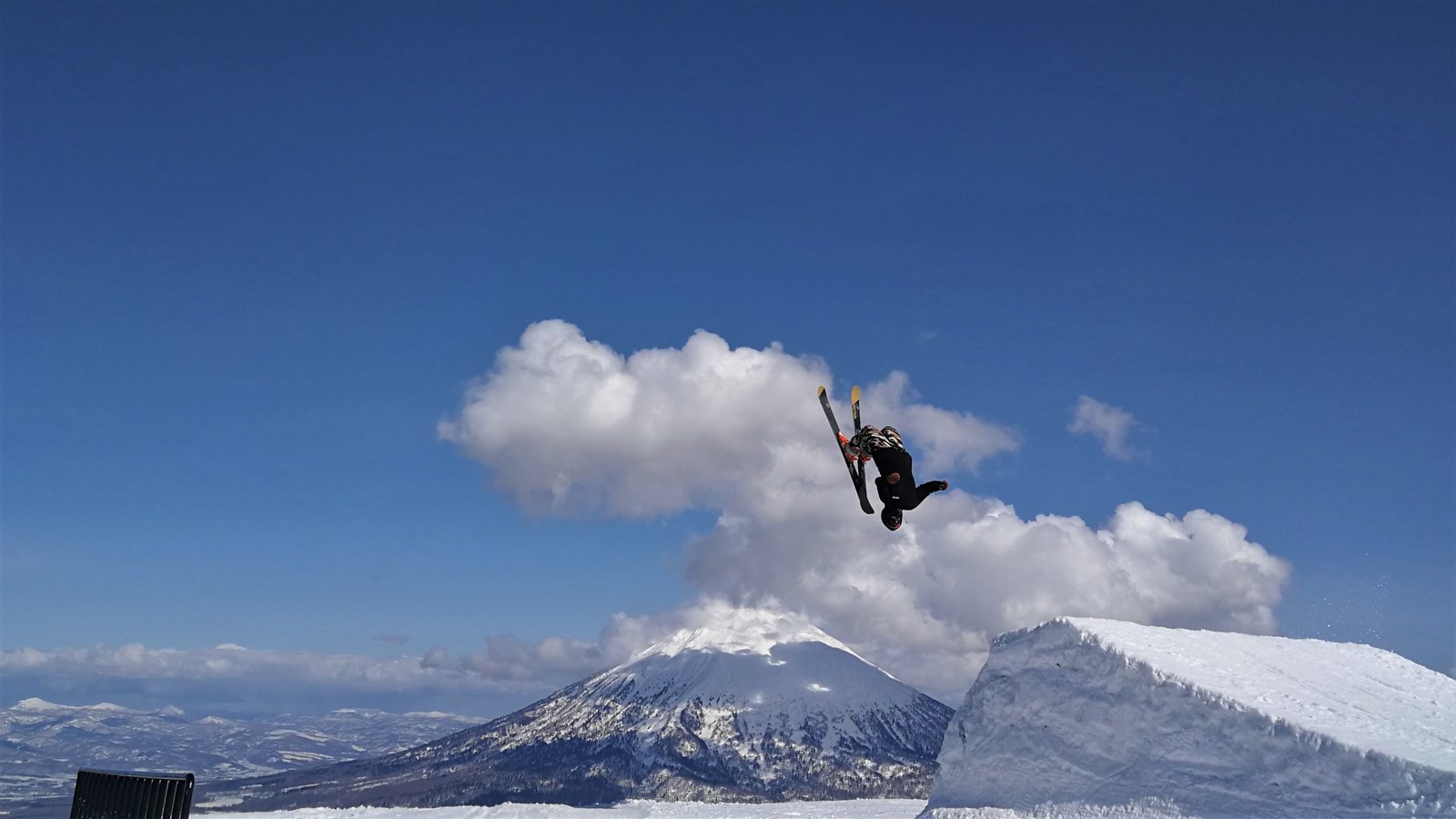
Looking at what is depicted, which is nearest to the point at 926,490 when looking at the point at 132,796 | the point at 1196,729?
the point at 1196,729

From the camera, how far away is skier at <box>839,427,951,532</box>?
26.7 metres

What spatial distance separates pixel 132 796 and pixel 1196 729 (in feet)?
112

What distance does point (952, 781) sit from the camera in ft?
145

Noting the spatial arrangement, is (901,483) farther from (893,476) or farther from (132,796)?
(132,796)

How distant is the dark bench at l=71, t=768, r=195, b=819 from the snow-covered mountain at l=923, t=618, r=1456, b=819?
30861 mm

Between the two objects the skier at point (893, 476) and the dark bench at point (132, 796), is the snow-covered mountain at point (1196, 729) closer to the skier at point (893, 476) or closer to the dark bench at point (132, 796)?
the skier at point (893, 476)

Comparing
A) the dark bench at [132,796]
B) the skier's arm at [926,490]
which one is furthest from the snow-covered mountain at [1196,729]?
the dark bench at [132,796]

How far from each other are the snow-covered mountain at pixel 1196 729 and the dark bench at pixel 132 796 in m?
30.9

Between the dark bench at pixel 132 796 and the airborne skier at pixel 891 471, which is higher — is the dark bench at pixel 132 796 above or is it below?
below

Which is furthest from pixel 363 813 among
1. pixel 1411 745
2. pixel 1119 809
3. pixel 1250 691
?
pixel 1411 745

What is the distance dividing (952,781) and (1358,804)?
19.0 metres

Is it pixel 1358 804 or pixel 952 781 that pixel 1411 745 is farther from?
pixel 952 781

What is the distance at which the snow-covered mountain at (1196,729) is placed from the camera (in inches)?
1145

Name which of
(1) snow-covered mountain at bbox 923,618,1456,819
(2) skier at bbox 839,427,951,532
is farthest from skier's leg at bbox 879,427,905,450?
(1) snow-covered mountain at bbox 923,618,1456,819
